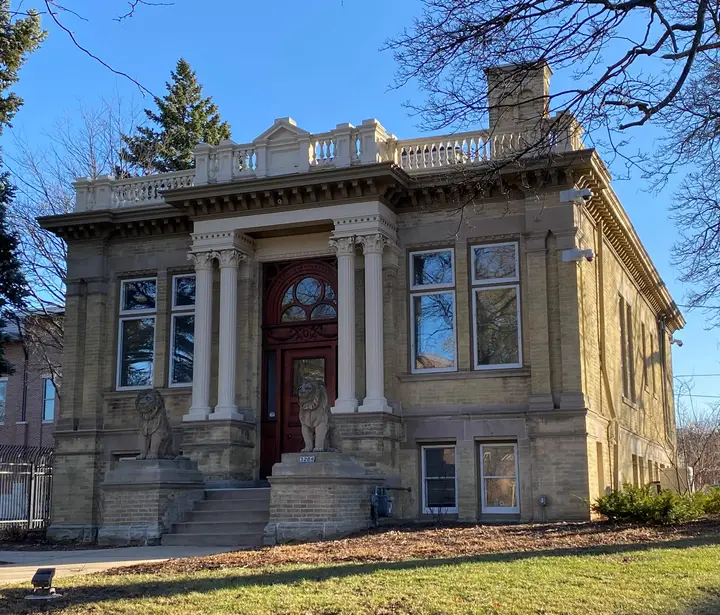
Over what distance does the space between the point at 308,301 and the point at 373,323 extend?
9.16ft

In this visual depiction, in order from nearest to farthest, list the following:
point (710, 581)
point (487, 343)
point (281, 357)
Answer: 1. point (710, 581)
2. point (487, 343)
3. point (281, 357)

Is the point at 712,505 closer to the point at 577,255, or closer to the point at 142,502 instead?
the point at 577,255

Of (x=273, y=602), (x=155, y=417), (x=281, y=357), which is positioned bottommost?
(x=273, y=602)

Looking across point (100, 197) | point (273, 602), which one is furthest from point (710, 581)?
point (100, 197)

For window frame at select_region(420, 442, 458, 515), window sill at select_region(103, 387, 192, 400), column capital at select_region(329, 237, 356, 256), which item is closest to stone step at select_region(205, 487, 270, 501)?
window frame at select_region(420, 442, 458, 515)

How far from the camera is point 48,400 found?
4303cm

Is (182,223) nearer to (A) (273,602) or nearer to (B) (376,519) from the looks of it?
(B) (376,519)

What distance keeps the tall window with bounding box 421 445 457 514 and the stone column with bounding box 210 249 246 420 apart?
456 centimetres

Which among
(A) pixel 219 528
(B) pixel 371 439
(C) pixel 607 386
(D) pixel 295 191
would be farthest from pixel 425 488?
(D) pixel 295 191

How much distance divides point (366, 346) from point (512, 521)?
4971mm

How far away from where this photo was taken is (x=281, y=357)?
890 inches

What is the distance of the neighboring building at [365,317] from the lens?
1988 cm

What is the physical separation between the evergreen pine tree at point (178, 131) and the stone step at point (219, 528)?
955 inches

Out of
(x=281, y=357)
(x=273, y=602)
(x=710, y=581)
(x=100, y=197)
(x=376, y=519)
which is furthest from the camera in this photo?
(x=100, y=197)
